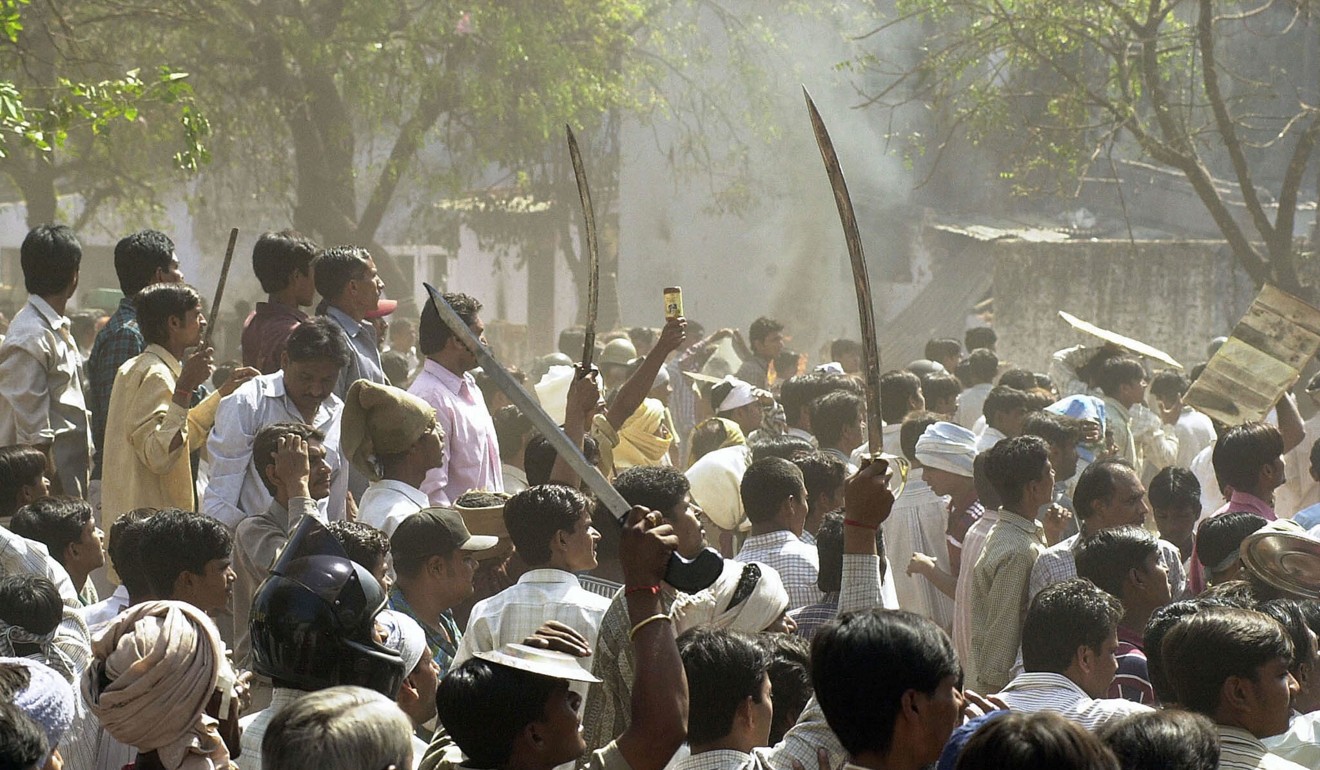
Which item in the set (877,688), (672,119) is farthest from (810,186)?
(877,688)

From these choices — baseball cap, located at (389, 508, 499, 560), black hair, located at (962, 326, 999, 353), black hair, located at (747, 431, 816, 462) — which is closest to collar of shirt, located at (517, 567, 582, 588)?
baseball cap, located at (389, 508, 499, 560)

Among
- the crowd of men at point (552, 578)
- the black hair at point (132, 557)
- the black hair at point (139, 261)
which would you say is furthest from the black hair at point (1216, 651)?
the black hair at point (139, 261)

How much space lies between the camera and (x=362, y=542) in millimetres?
4523

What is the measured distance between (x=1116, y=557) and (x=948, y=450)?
1717 millimetres

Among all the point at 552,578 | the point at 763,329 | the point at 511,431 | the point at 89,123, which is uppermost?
the point at 89,123

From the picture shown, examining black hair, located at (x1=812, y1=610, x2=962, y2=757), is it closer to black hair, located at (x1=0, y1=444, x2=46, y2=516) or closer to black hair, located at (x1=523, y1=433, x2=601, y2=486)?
black hair, located at (x1=523, y1=433, x2=601, y2=486)

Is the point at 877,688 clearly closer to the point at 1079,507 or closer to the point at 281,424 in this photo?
the point at 281,424

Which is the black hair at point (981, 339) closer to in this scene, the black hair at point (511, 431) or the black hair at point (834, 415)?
the black hair at point (834, 415)

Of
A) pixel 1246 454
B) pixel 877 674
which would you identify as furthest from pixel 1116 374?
pixel 877 674

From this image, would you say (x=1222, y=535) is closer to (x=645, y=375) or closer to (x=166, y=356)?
(x=645, y=375)

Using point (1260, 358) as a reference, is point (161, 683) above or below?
below

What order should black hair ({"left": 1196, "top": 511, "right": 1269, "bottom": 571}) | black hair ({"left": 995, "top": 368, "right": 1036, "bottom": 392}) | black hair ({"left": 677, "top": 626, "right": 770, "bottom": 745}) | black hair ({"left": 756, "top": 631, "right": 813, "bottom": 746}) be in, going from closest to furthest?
1. black hair ({"left": 677, "top": 626, "right": 770, "bottom": 745})
2. black hair ({"left": 756, "top": 631, "right": 813, "bottom": 746})
3. black hair ({"left": 1196, "top": 511, "right": 1269, "bottom": 571})
4. black hair ({"left": 995, "top": 368, "right": 1036, "bottom": 392})

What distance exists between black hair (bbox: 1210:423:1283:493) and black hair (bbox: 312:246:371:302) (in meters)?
3.89

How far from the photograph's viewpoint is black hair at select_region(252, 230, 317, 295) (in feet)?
20.4
